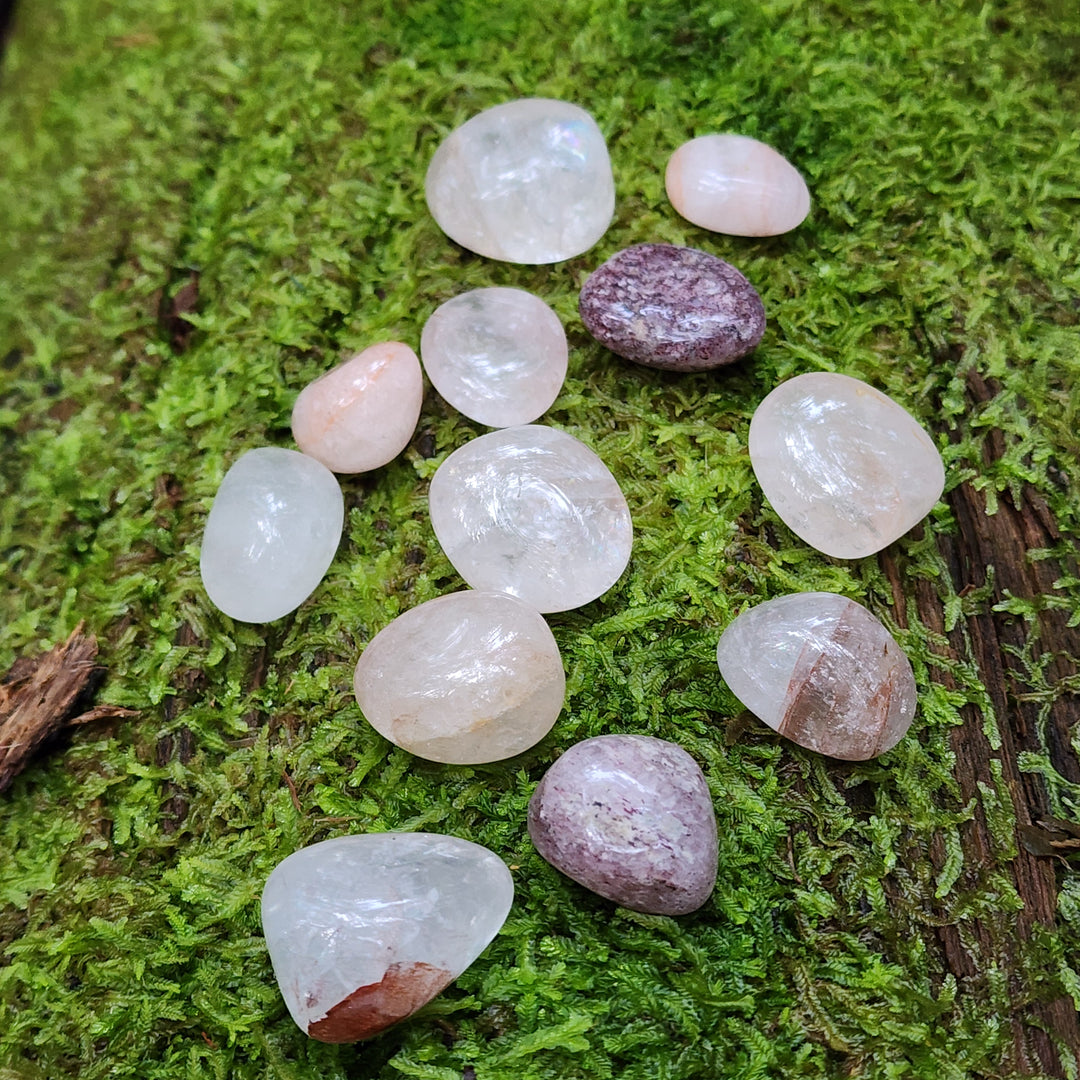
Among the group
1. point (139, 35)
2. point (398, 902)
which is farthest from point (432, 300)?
point (139, 35)

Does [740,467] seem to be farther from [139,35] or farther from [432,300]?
[139,35]

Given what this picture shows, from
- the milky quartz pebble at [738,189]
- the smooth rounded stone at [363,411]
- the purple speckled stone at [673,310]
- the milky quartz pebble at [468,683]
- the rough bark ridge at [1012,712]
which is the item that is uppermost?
the milky quartz pebble at [738,189]

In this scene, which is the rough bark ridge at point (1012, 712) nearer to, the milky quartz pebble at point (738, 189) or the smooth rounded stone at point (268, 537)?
the milky quartz pebble at point (738, 189)

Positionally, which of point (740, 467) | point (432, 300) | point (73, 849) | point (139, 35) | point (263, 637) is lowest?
point (73, 849)

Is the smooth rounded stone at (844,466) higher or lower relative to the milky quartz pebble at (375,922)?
higher

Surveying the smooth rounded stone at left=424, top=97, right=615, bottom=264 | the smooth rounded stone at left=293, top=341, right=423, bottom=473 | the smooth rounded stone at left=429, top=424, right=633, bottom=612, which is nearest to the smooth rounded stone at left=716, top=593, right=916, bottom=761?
the smooth rounded stone at left=429, top=424, right=633, bottom=612

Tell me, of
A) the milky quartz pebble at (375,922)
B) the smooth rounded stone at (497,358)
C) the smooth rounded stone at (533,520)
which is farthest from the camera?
the smooth rounded stone at (497,358)

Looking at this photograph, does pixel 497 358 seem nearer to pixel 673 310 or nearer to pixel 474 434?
pixel 474 434

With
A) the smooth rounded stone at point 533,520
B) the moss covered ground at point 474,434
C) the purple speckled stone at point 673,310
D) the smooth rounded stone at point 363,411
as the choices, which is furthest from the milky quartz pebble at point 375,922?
the purple speckled stone at point 673,310
